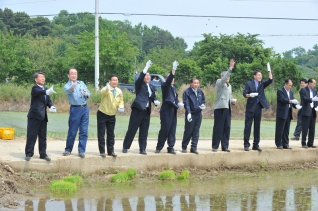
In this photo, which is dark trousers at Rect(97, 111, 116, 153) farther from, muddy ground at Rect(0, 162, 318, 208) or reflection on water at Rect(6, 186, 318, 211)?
reflection on water at Rect(6, 186, 318, 211)

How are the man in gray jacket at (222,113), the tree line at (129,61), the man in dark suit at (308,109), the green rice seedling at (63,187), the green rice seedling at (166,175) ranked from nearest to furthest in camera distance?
1. the green rice seedling at (63,187)
2. the green rice seedling at (166,175)
3. the man in gray jacket at (222,113)
4. the man in dark suit at (308,109)
5. the tree line at (129,61)

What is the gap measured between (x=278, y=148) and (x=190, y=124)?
2.66 m

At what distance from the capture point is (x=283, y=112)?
586 inches

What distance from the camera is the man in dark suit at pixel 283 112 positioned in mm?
14828

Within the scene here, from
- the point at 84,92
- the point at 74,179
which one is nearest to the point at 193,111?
the point at 84,92

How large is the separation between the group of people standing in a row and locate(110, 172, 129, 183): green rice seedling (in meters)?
0.61

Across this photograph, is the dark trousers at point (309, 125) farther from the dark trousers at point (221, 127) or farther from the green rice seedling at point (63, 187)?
the green rice seedling at point (63, 187)

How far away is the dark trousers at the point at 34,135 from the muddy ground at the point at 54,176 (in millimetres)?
399

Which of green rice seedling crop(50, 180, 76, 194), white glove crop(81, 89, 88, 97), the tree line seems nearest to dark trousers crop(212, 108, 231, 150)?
white glove crop(81, 89, 88, 97)

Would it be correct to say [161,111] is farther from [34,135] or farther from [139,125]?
[34,135]

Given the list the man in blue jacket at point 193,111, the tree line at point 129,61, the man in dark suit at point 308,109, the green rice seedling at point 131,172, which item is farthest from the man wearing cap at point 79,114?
the tree line at point 129,61

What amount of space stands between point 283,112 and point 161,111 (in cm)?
321

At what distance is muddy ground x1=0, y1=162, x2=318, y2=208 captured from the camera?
10016 mm

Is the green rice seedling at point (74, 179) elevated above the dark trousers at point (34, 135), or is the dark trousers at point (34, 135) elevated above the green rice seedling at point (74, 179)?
the dark trousers at point (34, 135)
